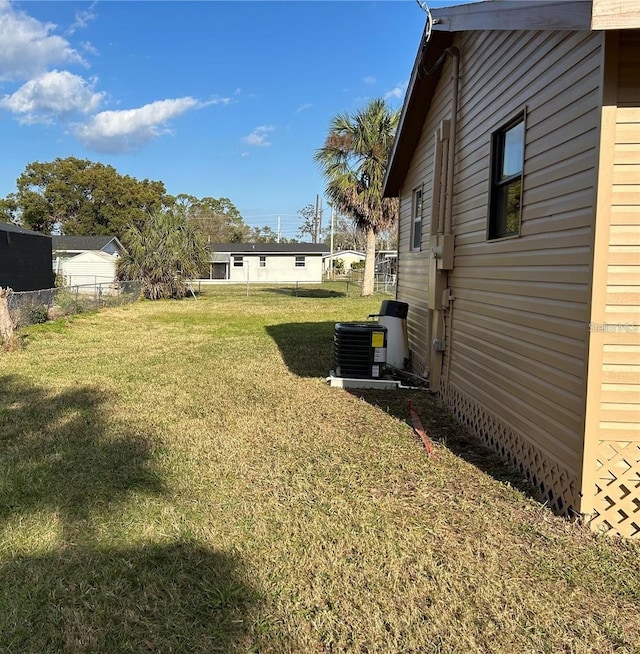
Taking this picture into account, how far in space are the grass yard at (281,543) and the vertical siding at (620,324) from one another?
0.24 meters

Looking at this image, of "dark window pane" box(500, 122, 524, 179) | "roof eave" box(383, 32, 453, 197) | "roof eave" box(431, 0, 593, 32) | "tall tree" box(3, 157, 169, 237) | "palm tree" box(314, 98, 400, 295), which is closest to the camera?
"roof eave" box(431, 0, 593, 32)

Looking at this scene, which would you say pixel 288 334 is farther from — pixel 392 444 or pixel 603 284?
pixel 603 284

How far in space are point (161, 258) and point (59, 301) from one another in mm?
9790

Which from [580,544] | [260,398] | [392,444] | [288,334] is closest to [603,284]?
[580,544]

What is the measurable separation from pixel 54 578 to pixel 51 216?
170ft

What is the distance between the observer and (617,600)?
2.39 m

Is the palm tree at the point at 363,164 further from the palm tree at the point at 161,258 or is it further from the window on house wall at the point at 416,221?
the window on house wall at the point at 416,221

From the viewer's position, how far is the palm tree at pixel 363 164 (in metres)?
20.8

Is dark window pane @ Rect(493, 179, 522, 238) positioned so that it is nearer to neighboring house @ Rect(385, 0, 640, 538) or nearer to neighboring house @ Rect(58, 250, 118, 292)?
neighboring house @ Rect(385, 0, 640, 538)

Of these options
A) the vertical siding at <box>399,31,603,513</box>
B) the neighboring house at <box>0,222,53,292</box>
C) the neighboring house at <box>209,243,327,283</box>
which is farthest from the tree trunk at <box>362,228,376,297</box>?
the vertical siding at <box>399,31,603,513</box>

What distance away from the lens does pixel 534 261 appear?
3.72m

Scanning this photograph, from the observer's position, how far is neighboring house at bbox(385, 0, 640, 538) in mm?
2861

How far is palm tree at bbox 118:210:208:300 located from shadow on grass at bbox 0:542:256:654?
72.5ft

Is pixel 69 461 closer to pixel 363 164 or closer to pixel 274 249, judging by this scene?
pixel 363 164
